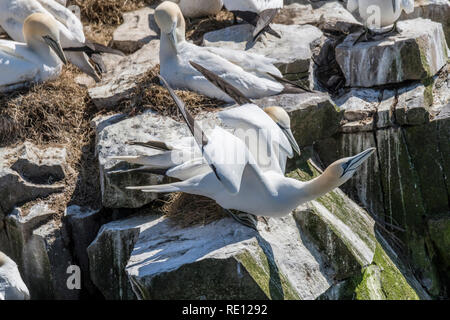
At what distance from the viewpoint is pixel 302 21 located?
351 inches

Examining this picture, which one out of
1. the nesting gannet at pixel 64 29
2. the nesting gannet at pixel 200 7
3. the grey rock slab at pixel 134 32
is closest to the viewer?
the nesting gannet at pixel 64 29

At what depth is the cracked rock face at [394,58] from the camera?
780cm

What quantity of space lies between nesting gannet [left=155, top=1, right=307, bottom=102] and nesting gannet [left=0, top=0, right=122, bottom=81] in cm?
127

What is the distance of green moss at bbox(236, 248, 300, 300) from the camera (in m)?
5.32

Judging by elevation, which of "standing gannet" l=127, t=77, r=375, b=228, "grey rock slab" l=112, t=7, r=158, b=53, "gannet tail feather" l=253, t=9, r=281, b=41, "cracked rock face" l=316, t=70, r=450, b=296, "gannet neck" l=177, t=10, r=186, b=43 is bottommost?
"cracked rock face" l=316, t=70, r=450, b=296

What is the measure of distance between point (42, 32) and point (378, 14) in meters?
3.07

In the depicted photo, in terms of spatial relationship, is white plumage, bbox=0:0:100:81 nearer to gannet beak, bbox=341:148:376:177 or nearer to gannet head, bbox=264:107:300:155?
gannet head, bbox=264:107:300:155

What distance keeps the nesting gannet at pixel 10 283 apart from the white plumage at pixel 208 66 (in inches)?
83.0

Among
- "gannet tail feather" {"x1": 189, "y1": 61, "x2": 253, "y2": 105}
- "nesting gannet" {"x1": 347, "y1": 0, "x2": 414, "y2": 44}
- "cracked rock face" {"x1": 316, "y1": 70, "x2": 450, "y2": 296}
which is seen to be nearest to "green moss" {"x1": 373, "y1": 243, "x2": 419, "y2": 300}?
"cracked rock face" {"x1": 316, "y1": 70, "x2": 450, "y2": 296}

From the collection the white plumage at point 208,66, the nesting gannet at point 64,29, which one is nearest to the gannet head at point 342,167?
the white plumage at point 208,66

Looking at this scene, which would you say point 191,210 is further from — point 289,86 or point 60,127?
point 60,127

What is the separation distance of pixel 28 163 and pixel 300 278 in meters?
2.47

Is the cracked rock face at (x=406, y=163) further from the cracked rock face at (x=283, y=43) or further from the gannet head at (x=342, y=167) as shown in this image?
the gannet head at (x=342, y=167)
